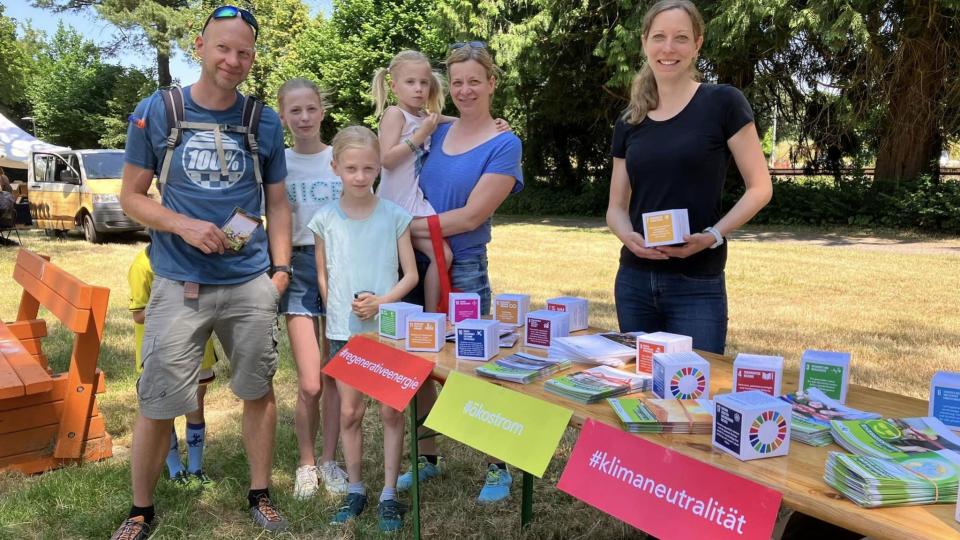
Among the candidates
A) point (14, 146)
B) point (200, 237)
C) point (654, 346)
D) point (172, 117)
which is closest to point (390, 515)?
point (200, 237)

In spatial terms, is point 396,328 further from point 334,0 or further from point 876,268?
point 334,0

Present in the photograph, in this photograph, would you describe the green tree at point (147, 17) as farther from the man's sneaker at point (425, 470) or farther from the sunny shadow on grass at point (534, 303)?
the man's sneaker at point (425, 470)

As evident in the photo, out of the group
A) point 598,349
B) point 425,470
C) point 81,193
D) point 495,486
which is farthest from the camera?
point 81,193

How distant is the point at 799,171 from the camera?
18.5m

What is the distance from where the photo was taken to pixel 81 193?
508 inches

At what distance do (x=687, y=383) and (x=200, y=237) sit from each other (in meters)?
1.73

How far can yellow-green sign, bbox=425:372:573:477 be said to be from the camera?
1.72 m

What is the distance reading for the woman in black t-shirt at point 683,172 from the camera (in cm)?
232

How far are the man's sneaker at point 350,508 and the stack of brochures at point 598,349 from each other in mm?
1247

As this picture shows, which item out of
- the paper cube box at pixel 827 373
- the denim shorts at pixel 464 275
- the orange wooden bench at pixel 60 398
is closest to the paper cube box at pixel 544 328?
the denim shorts at pixel 464 275

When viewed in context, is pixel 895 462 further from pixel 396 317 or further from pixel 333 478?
A: pixel 333 478

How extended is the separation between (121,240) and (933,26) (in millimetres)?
15718

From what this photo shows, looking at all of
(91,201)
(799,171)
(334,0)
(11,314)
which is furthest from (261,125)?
(334,0)

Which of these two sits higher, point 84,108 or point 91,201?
point 84,108
